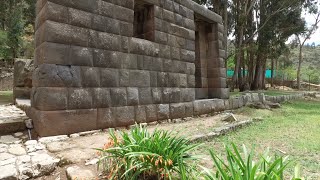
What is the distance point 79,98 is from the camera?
389 cm

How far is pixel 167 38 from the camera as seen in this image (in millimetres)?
5719

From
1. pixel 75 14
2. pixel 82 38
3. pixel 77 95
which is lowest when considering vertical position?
pixel 77 95

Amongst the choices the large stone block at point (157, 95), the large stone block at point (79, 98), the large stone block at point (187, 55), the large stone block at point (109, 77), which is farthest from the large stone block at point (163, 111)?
the large stone block at point (79, 98)

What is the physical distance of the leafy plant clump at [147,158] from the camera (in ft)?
6.91

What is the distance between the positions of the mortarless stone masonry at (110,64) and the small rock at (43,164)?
2.99 feet

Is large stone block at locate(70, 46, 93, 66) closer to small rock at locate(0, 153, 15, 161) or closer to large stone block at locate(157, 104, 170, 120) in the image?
small rock at locate(0, 153, 15, 161)

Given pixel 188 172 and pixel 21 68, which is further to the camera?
pixel 21 68

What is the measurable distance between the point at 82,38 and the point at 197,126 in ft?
9.76

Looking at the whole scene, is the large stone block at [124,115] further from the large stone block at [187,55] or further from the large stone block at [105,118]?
the large stone block at [187,55]

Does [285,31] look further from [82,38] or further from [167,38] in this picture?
[82,38]

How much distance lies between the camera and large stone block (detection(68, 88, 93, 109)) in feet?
12.5

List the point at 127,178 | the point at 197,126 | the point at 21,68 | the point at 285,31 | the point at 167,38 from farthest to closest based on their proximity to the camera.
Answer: the point at 285,31 < the point at 21,68 < the point at 167,38 < the point at 197,126 < the point at 127,178

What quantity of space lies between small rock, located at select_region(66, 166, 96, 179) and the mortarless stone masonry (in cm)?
133

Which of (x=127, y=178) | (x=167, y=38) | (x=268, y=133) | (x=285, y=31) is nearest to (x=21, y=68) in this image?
(x=167, y=38)
